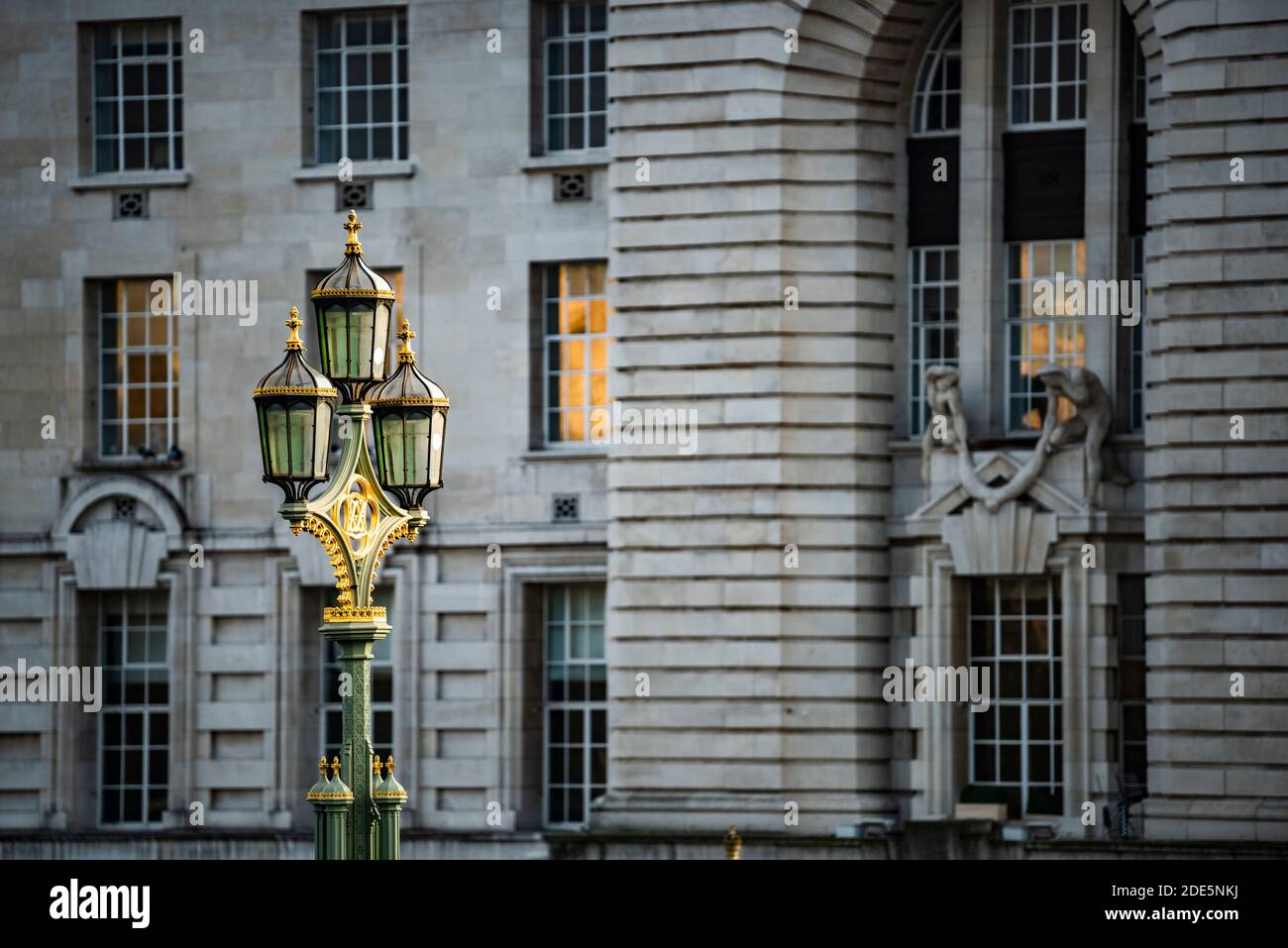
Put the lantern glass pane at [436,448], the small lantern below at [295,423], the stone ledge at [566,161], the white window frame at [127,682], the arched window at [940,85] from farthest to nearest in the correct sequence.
Result: the white window frame at [127,682], the stone ledge at [566,161], the arched window at [940,85], the lantern glass pane at [436,448], the small lantern below at [295,423]

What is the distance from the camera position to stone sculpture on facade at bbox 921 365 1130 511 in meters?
38.0

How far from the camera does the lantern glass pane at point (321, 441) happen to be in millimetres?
24797

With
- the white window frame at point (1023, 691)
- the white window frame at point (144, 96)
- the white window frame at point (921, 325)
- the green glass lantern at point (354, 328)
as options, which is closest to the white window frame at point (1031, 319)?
the white window frame at point (921, 325)

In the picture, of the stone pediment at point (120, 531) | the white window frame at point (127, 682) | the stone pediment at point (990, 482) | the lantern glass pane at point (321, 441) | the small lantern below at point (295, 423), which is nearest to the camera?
the small lantern below at point (295, 423)

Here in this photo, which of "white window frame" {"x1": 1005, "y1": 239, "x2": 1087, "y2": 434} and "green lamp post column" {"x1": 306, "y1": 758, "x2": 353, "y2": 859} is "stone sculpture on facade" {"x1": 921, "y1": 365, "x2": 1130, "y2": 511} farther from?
"green lamp post column" {"x1": 306, "y1": 758, "x2": 353, "y2": 859}

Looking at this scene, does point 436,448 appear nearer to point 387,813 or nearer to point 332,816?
point 387,813

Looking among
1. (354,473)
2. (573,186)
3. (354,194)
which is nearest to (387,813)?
(354,473)

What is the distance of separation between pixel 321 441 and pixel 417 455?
0.94m

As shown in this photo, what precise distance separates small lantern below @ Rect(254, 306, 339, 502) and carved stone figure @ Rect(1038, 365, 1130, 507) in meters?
15.0

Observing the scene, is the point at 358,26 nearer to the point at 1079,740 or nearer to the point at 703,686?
the point at 703,686

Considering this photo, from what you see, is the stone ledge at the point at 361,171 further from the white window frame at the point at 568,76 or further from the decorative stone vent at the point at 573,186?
the decorative stone vent at the point at 573,186

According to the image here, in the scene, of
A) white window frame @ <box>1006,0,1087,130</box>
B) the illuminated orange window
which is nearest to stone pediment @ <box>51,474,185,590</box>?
the illuminated orange window

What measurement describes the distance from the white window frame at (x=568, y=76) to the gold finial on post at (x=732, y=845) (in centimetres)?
962

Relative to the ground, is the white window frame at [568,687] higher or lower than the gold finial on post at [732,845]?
higher
